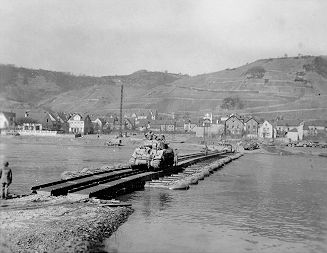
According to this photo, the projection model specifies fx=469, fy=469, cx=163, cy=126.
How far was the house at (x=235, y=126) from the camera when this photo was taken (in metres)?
187

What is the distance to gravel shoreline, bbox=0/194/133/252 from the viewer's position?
17.0 m

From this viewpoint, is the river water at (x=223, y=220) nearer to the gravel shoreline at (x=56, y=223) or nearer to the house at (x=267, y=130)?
the gravel shoreline at (x=56, y=223)

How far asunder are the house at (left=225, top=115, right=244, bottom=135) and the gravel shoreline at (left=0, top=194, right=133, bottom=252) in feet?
537

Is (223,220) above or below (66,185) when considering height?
below

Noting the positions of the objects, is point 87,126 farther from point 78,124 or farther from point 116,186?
point 116,186

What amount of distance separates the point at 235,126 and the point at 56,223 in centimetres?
17150

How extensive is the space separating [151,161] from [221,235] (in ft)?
76.7

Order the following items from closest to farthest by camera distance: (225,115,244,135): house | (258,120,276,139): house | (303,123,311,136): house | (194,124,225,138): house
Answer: (258,120,276,139): house → (194,124,225,138): house → (303,123,311,136): house → (225,115,244,135): house

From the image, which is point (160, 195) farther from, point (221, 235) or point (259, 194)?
point (221, 235)

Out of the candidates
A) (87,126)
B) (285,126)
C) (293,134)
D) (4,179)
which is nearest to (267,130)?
(293,134)

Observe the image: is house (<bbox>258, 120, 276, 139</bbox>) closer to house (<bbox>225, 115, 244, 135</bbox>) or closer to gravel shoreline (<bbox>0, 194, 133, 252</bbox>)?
house (<bbox>225, 115, 244, 135</bbox>)

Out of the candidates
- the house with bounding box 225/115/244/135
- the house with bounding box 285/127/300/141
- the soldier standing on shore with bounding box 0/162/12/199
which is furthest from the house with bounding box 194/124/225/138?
the soldier standing on shore with bounding box 0/162/12/199

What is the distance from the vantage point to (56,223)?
19828 mm

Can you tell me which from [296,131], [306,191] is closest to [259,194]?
[306,191]
